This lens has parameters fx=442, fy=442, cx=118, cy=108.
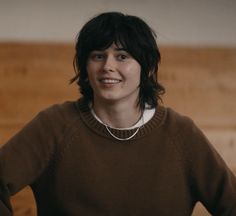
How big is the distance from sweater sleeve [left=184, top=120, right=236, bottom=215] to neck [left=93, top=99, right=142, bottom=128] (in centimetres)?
18

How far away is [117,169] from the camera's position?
132 centimetres

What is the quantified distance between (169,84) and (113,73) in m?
0.95

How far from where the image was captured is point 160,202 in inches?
52.5

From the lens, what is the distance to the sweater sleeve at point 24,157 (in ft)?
4.11

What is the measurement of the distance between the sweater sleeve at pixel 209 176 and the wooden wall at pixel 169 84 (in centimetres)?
83

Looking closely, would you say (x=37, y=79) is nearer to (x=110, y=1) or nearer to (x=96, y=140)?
(x=110, y=1)

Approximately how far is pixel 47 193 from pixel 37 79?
875 mm

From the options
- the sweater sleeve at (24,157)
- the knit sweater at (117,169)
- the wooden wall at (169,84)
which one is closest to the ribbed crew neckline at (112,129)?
the knit sweater at (117,169)

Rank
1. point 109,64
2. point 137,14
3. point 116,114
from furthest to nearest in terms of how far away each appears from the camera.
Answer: point 137,14
point 116,114
point 109,64

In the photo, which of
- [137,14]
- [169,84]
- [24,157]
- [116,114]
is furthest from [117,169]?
[137,14]

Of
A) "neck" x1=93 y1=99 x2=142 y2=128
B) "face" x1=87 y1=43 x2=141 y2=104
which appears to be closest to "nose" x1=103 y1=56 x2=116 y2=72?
"face" x1=87 y1=43 x2=141 y2=104

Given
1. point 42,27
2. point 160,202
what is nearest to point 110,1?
point 42,27

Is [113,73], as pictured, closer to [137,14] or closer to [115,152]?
[115,152]

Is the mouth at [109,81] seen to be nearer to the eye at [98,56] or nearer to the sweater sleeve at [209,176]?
the eye at [98,56]
